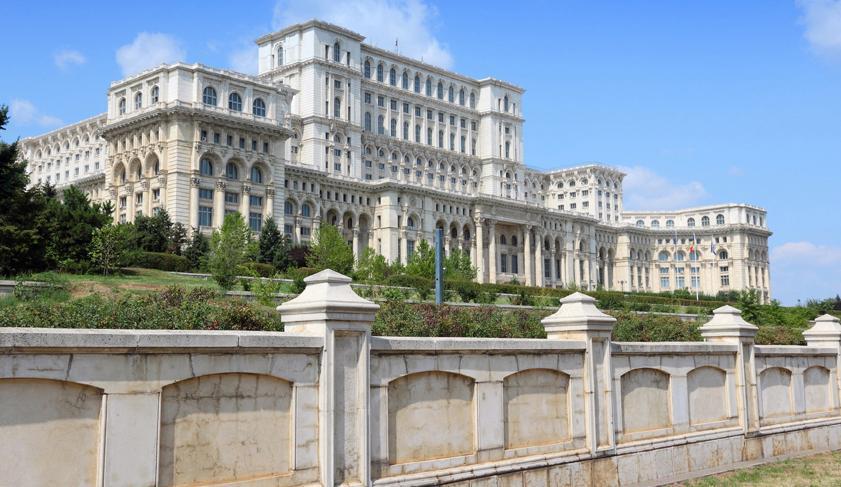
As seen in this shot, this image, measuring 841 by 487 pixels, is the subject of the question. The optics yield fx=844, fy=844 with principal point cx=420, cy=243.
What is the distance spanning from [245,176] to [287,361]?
212 ft

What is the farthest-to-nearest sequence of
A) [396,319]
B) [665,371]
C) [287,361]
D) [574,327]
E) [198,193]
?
[198,193] → [396,319] → [665,371] → [574,327] → [287,361]

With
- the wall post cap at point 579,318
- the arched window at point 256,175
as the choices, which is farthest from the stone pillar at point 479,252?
the wall post cap at point 579,318

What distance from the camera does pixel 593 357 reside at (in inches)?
536

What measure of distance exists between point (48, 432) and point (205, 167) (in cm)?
6427

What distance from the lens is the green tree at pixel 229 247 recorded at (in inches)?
1922

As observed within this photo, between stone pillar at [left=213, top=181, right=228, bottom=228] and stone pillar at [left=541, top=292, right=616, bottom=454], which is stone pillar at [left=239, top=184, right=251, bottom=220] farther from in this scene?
stone pillar at [left=541, top=292, right=616, bottom=454]

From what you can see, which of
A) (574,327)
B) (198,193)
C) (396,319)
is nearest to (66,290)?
(396,319)

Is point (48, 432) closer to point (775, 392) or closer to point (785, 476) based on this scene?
point (785, 476)

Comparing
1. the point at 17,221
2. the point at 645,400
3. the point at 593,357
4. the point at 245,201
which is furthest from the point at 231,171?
the point at 593,357

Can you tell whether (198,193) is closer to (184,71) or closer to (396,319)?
(184,71)

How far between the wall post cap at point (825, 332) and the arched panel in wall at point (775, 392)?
2.25 metres

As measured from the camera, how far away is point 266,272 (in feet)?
191

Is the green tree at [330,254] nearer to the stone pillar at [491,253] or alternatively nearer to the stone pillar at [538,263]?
the stone pillar at [491,253]

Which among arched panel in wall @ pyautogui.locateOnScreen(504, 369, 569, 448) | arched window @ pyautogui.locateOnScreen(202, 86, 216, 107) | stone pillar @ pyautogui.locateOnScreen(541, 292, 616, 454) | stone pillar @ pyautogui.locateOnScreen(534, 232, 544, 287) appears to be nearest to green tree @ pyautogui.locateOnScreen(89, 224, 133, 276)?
arched window @ pyautogui.locateOnScreen(202, 86, 216, 107)
